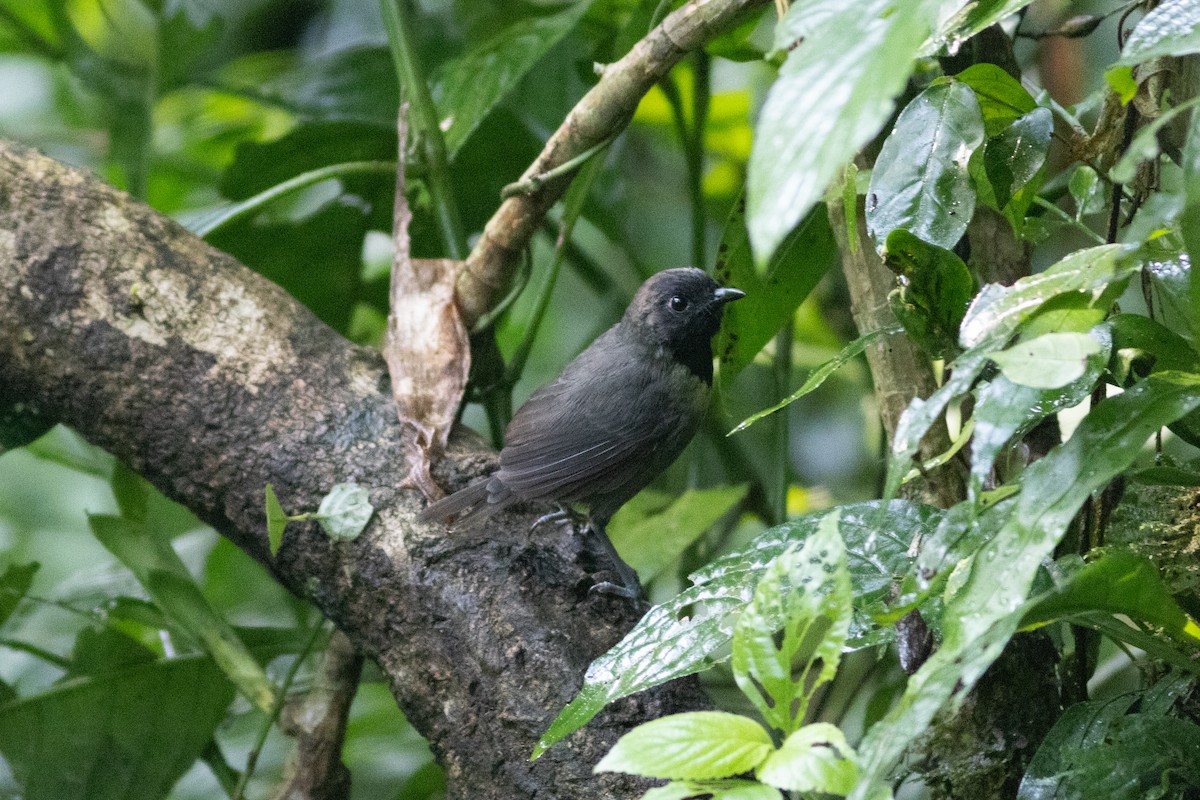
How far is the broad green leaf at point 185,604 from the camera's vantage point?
7.41 ft

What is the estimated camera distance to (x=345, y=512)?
1978 millimetres

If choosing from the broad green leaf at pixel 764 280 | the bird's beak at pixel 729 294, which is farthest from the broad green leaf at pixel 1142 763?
the bird's beak at pixel 729 294

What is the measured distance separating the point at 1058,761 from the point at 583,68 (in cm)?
209

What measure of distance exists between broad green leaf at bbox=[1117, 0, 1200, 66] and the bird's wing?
1395 millimetres

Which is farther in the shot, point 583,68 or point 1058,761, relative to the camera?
point 583,68

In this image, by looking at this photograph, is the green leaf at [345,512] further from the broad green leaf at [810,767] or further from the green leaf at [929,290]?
the broad green leaf at [810,767]

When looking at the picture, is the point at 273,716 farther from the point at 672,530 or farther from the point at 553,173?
the point at 553,173

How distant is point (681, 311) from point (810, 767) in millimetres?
1703

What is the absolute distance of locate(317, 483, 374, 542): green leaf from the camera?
1966 mm

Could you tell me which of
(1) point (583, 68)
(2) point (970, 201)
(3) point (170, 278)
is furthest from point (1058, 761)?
(1) point (583, 68)

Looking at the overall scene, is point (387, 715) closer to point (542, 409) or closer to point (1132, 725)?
point (542, 409)

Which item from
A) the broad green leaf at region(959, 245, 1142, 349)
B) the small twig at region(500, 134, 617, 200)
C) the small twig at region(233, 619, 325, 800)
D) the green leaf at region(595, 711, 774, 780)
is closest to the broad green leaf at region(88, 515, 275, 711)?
the small twig at region(233, 619, 325, 800)

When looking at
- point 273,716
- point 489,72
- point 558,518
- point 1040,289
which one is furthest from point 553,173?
point 273,716

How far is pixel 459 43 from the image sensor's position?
10.3 ft
